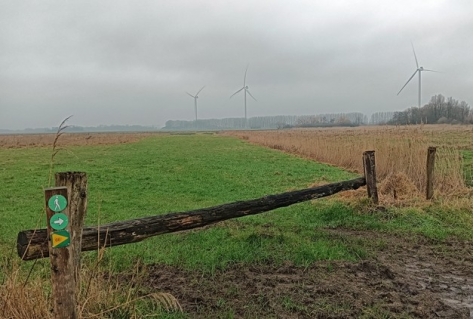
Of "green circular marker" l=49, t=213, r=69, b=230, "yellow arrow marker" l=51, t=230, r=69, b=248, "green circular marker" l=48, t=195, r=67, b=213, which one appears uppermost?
"green circular marker" l=48, t=195, r=67, b=213

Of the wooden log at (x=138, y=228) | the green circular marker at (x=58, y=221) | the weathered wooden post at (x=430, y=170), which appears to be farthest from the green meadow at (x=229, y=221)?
the green circular marker at (x=58, y=221)

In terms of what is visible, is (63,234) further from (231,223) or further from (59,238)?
(231,223)

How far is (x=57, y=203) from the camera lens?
7.88ft

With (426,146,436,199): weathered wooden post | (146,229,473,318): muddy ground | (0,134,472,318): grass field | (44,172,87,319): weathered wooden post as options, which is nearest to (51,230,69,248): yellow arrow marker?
(44,172,87,319): weathered wooden post

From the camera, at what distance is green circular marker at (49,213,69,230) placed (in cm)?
244

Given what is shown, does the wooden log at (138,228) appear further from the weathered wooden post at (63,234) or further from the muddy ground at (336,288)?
the muddy ground at (336,288)

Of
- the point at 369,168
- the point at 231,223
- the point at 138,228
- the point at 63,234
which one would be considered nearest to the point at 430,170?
the point at 369,168

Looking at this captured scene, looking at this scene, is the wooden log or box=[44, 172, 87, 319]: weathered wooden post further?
the wooden log

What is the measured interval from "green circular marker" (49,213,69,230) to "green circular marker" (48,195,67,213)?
0.17 ft

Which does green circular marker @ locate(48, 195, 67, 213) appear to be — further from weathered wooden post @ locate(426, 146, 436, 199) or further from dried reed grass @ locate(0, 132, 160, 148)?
dried reed grass @ locate(0, 132, 160, 148)

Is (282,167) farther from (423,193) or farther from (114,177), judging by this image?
(423,193)

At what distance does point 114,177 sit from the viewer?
1511 centimetres

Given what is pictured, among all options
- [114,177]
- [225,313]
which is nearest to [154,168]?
[114,177]

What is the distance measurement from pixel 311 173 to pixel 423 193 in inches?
258
